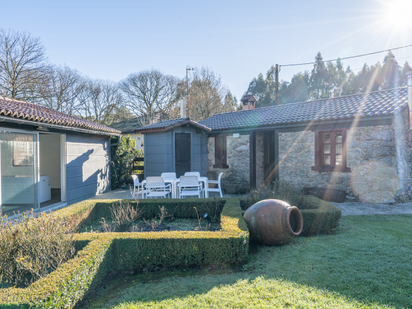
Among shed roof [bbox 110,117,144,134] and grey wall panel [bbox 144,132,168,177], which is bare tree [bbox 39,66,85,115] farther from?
grey wall panel [bbox 144,132,168,177]

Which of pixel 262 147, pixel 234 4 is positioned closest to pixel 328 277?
pixel 262 147

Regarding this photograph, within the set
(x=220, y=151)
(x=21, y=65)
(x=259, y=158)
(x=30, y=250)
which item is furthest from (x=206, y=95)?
(x=30, y=250)

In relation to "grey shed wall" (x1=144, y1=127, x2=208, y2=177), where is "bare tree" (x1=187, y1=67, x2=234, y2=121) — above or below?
above

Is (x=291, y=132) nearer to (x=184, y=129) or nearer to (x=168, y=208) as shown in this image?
(x=184, y=129)

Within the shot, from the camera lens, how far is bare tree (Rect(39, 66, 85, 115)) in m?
24.9

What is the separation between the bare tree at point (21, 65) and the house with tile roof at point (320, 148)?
13.2m

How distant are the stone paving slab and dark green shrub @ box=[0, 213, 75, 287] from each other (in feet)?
21.6

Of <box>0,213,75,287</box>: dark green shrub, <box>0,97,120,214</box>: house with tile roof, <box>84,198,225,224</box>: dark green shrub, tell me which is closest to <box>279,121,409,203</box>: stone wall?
<box>84,198,225,224</box>: dark green shrub

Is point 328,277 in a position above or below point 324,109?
below

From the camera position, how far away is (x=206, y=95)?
2555cm

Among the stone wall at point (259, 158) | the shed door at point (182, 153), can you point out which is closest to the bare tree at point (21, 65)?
the shed door at point (182, 153)

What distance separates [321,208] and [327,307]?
10.5 ft

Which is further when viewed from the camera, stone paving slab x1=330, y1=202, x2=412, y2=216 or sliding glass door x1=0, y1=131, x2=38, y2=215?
stone paving slab x1=330, y1=202, x2=412, y2=216

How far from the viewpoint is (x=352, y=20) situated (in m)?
11.7
